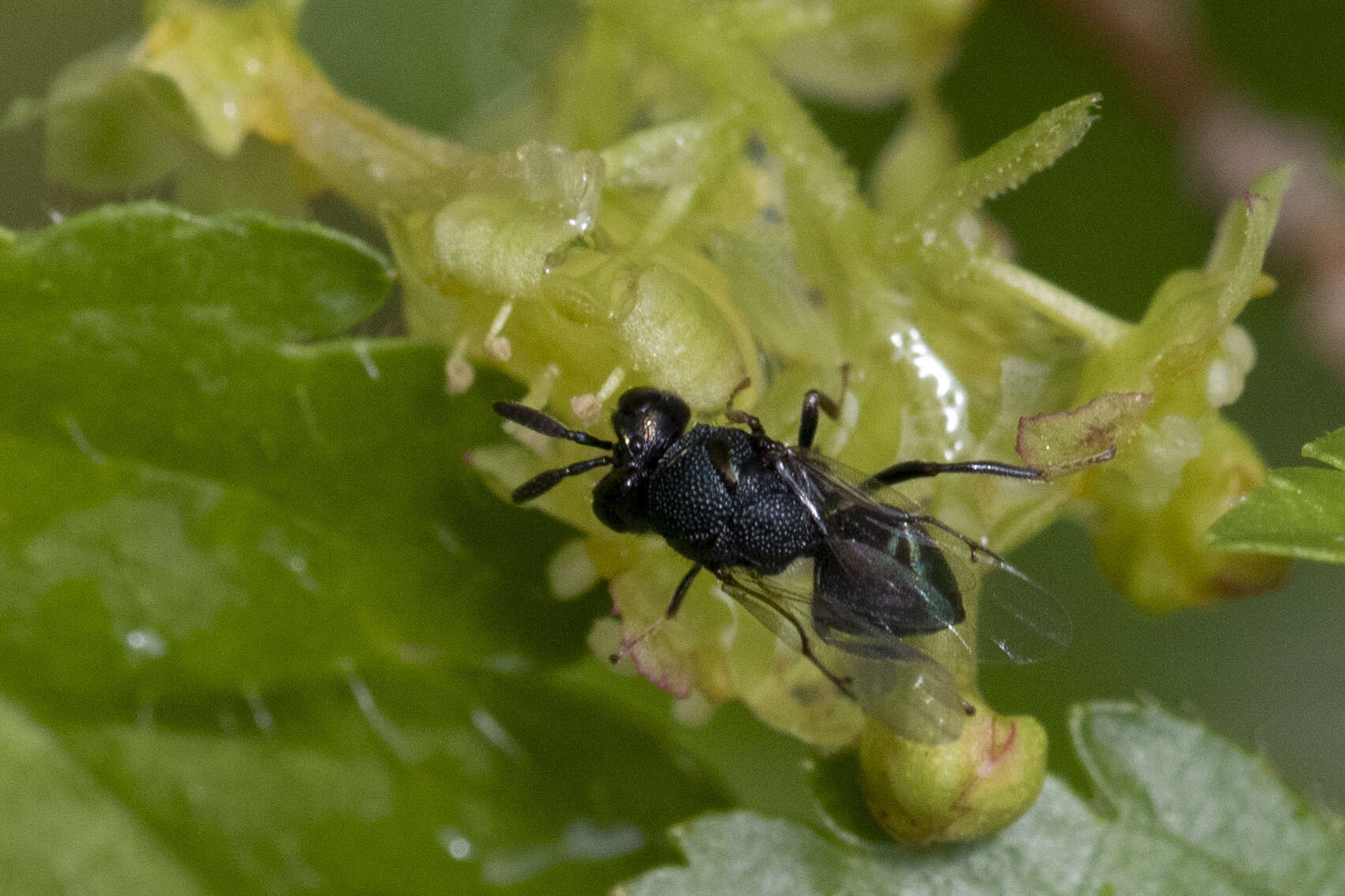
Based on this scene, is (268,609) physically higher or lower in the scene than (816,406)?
lower

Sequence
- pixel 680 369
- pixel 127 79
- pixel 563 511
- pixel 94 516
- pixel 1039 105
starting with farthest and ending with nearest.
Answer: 1. pixel 1039 105
2. pixel 127 79
3. pixel 94 516
4. pixel 563 511
5. pixel 680 369

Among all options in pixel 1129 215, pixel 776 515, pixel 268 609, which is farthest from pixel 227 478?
pixel 1129 215

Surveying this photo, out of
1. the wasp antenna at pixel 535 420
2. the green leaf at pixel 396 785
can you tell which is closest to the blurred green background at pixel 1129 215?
the green leaf at pixel 396 785

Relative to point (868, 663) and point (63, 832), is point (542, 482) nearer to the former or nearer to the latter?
point (868, 663)

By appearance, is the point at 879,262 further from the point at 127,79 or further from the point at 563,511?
the point at 127,79

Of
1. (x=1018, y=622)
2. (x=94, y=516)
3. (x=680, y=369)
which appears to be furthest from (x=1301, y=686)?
(x=94, y=516)

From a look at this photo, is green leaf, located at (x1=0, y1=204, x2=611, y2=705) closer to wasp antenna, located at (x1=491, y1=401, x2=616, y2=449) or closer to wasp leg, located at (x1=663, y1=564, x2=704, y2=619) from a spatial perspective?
wasp antenna, located at (x1=491, y1=401, x2=616, y2=449)

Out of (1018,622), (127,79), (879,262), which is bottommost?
(1018,622)
